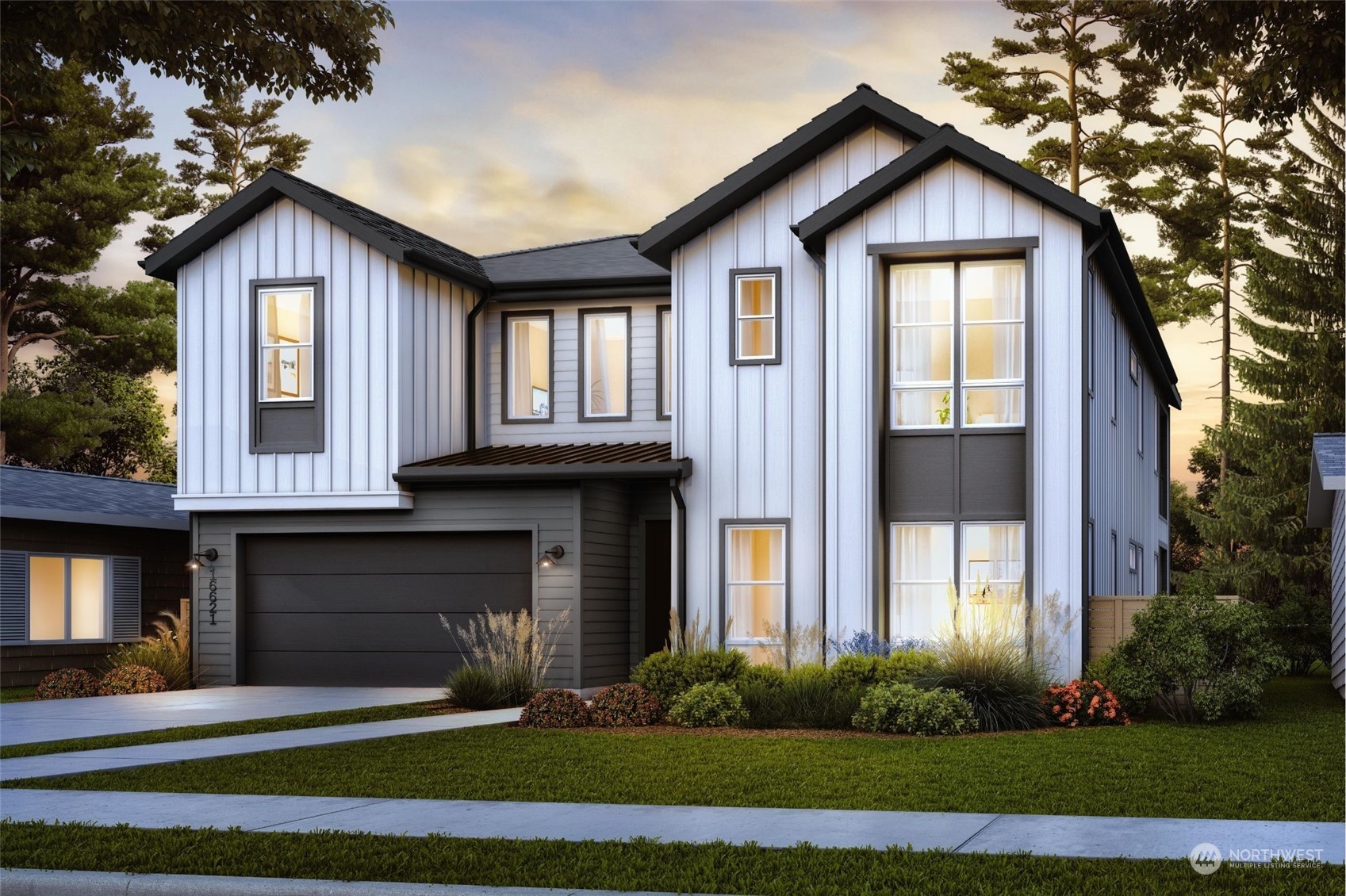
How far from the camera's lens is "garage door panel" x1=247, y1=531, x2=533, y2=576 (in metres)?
19.5

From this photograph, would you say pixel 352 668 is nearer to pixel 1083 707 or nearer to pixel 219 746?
pixel 219 746

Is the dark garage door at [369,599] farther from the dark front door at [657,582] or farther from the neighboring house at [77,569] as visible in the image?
the neighboring house at [77,569]

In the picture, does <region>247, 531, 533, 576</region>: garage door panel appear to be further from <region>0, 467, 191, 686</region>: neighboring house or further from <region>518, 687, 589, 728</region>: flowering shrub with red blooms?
<region>518, 687, 589, 728</region>: flowering shrub with red blooms

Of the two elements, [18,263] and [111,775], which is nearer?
[111,775]

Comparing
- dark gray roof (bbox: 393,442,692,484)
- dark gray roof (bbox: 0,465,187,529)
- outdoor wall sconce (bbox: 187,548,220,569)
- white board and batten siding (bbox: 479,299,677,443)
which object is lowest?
outdoor wall sconce (bbox: 187,548,220,569)

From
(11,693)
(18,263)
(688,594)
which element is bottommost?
(11,693)

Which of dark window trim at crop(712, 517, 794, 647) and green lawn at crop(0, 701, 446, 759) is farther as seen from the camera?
dark window trim at crop(712, 517, 794, 647)

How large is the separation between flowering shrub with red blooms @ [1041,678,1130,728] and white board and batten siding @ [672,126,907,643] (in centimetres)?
421

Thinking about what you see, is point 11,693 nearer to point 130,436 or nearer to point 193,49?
point 193,49

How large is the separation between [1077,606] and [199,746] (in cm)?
927

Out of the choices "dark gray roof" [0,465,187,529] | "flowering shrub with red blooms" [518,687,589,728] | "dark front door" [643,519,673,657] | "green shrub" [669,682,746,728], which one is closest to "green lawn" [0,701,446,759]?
"flowering shrub with red blooms" [518,687,589,728]

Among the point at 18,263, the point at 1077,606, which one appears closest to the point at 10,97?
the point at 18,263

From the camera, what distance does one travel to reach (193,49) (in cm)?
1248

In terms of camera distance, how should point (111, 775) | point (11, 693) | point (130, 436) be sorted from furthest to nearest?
point (130, 436), point (11, 693), point (111, 775)
